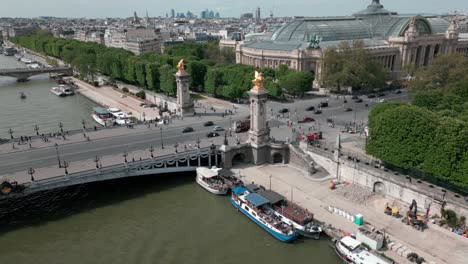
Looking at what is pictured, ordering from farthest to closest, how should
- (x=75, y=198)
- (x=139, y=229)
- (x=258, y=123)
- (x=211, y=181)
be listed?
(x=258, y=123) → (x=211, y=181) → (x=75, y=198) → (x=139, y=229)

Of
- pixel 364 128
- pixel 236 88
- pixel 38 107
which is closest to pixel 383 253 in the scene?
pixel 364 128

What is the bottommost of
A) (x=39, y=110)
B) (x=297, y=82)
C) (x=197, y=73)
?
(x=39, y=110)

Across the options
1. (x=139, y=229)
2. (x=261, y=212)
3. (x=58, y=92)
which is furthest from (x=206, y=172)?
(x=58, y=92)

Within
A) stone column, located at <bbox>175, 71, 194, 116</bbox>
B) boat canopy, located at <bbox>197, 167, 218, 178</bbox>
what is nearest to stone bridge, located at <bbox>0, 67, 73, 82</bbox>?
stone column, located at <bbox>175, 71, 194, 116</bbox>

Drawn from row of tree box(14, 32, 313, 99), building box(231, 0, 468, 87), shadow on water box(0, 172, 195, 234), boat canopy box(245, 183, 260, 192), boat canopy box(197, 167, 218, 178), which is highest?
building box(231, 0, 468, 87)

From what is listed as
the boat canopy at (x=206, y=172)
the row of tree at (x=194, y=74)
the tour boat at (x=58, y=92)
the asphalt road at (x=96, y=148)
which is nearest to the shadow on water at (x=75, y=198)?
the boat canopy at (x=206, y=172)

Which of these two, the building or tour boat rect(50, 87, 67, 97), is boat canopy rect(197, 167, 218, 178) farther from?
tour boat rect(50, 87, 67, 97)

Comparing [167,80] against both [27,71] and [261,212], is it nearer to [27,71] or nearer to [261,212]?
[261,212]
